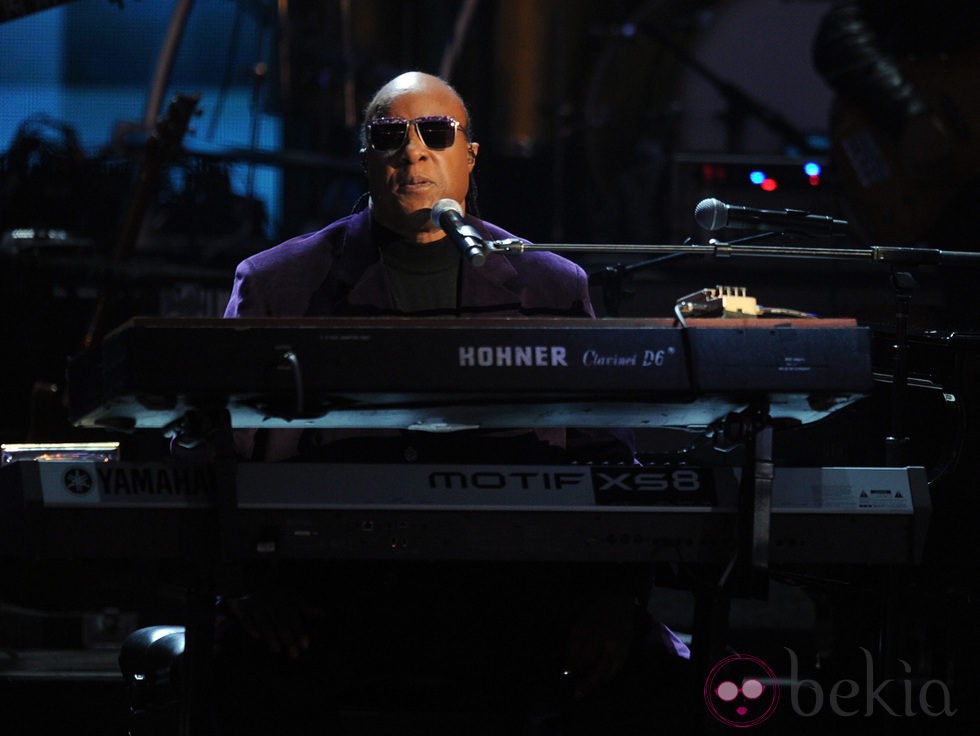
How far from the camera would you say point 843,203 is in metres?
6.22

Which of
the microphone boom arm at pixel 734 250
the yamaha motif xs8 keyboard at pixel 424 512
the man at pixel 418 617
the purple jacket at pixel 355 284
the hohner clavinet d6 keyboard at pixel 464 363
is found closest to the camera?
the hohner clavinet d6 keyboard at pixel 464 363

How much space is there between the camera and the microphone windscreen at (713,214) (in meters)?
2.66

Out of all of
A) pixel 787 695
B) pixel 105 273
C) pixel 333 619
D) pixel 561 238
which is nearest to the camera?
pixel 333 619

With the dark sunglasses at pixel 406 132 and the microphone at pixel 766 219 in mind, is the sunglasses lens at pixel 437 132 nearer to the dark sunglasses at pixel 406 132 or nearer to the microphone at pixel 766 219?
the dark sunglasses at pixel 406 132

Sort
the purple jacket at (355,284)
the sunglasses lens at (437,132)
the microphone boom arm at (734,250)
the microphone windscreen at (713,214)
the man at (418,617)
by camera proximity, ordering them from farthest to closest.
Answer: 1. the sunglasses lens at (437,132)
2. the purple jacket at (355,284)
3. the microphone windscreen at (713,214)
4. the man at (418,617)
5. the microphone boom arm at (734,250)

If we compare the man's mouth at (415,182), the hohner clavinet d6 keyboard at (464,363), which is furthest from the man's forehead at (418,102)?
the hohner clavinet d6 keyboard at (464,363)

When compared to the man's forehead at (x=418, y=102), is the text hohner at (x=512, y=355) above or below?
below

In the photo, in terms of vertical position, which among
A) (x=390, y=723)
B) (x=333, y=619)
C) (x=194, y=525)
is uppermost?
(x=194, y=525)

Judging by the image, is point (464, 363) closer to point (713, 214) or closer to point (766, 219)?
point (713, 214)

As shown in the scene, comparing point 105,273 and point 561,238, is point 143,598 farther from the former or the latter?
point 561,238

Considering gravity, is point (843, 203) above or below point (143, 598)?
above

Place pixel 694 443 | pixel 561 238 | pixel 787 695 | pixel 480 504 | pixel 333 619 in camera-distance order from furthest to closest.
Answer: pixel 561 238
pixel 787 695
pixel 694 443
pixel 333 619
pixel 480 504

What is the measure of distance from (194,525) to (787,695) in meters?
2.45

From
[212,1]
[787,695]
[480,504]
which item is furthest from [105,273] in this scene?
[480,504]
